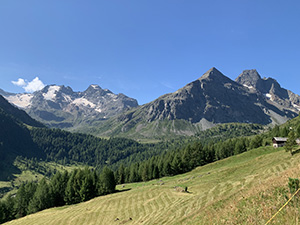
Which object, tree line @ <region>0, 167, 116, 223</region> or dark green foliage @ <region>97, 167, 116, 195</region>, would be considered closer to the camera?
tree line @ <region>0, 167, 116, 223</region>

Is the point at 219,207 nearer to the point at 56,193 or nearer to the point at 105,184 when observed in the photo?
the point at 105,184

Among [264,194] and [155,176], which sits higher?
[264,194]

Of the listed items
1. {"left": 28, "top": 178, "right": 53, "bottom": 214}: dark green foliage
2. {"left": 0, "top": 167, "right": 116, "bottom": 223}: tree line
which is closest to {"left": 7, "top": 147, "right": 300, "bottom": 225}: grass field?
{"left": 28, "top": 178, "right": 53, "bottom": 214}: dark green foliage

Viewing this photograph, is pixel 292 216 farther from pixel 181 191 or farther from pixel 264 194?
pixel 181 191

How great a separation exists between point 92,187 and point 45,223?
A: 34788 mm

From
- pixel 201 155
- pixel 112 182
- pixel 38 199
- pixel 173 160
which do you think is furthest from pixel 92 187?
pixel 201 155

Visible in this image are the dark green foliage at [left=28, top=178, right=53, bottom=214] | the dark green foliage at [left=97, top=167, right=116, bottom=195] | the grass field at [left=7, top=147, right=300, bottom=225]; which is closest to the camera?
the grass field at [left=7, top=147, right=300, bottom=225]

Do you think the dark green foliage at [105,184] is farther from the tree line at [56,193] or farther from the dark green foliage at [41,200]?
the dark green foliage at [41,200]

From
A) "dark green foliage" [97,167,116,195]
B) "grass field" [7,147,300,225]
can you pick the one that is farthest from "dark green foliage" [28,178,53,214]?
"grass field" [7,147,300,225]

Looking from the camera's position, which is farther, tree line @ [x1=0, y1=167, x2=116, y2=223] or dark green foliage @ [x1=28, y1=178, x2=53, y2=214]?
tree line @ [x1=0, y1=167, x2=116, y2=223]

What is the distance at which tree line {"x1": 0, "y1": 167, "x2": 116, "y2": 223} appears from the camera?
3054 inches

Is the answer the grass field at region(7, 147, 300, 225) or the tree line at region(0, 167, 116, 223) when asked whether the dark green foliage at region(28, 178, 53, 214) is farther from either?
the grass field at region(7, 147, 300, 225)

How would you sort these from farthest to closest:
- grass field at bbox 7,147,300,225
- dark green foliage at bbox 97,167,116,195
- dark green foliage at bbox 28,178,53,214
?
dark green foliage at bbox 97,167,116,195 < dark green foliage at bbox 28,178,53,214 < grass field at bbox 7,147,300,225

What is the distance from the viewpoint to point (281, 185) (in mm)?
17703
